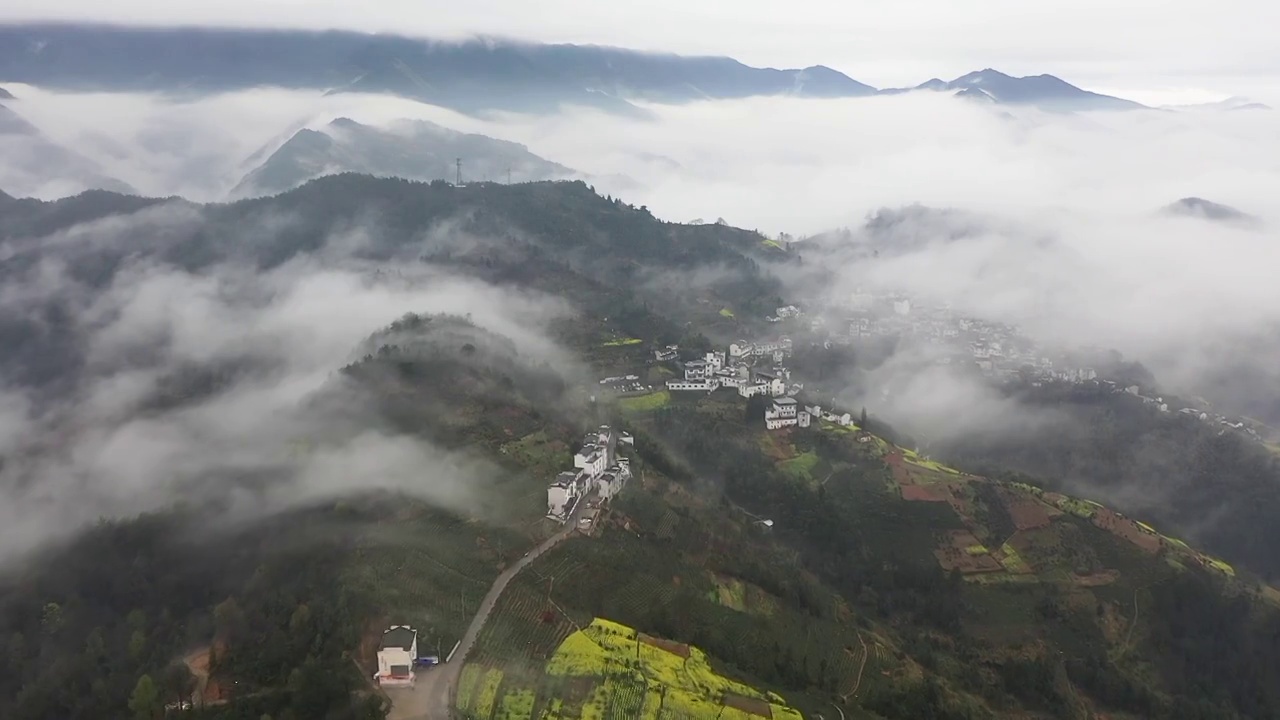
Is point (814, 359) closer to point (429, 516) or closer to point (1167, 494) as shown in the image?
point (1167, 494)

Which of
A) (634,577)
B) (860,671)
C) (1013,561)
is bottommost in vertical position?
(1013,561)

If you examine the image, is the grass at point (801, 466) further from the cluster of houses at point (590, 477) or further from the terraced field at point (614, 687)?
the terraced field at point (614, 687)

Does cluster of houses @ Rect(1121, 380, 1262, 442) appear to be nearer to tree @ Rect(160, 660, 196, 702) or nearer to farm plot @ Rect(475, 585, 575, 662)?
farm plot @ Rect(475, 585, 575, 662)

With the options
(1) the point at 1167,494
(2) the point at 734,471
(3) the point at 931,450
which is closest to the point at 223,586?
(2) the point at 734,471

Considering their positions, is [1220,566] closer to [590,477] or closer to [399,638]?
[590,477]

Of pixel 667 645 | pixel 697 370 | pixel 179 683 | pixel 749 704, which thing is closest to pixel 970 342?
pixel 697 370

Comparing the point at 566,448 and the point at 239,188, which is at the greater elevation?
the point at 566,448
